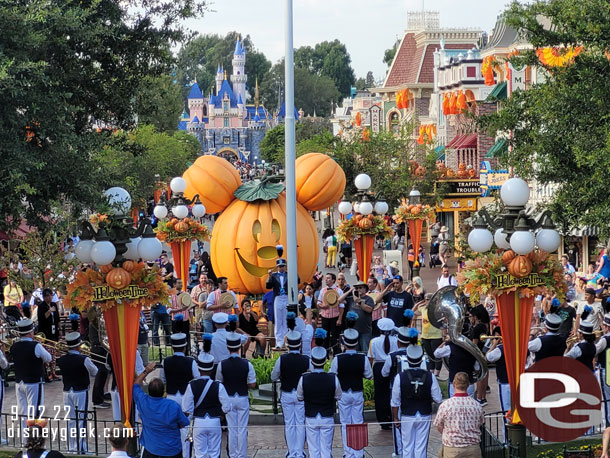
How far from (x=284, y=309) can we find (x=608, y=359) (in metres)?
6.76

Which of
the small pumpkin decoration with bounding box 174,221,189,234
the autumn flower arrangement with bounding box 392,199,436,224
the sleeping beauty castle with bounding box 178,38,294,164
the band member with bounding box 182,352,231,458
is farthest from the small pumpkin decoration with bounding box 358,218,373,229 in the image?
the sleeping beauty castle with bounding box 178,38,294,164

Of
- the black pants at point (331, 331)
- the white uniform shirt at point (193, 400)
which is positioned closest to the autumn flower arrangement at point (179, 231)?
the black pants at point (331, 331)

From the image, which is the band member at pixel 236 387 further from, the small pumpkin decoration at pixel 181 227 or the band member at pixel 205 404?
the small pumpkin decoration at pixel 181 227

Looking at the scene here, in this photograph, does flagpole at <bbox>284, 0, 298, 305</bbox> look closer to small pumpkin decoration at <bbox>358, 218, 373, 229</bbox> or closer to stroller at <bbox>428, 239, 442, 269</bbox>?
small pumpkin decoration at <bbox>358, 218, 373, 229</bbox>

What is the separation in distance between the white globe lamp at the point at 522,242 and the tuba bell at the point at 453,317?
3.61 feet

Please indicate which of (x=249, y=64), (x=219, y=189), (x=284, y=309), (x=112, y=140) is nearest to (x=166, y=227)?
(x=219, y=189)

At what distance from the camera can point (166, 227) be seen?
2320cm

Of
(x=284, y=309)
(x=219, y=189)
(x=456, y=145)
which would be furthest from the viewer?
(x=456, y=145)

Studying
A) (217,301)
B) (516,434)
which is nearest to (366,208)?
(217,301)

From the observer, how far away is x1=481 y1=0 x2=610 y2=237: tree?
16.0m

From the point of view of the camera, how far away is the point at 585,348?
13.6 meters

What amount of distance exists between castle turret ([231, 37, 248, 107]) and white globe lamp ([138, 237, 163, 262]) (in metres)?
148

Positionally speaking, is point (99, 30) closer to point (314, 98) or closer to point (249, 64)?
point (314, 98)

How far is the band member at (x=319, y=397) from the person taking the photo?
39.8ft
